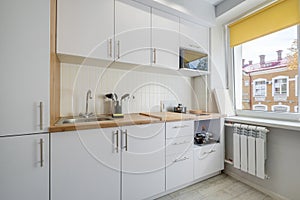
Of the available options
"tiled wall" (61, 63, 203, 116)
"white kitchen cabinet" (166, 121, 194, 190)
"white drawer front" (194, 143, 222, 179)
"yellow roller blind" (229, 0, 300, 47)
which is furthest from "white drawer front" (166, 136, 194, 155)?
"yellow roller blind" (229, 0, 300, 47)

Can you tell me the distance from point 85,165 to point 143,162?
543 millimetres

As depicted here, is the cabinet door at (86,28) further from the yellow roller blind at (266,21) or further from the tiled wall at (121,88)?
the yellow roller blind at (266,21)

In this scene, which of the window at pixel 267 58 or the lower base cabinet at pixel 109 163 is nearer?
the lower base cabinet at pixel 109 163

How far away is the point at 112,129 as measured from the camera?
1.32 m

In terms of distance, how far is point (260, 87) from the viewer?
2.01 metres

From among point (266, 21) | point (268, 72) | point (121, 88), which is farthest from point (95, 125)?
point (266, 21)

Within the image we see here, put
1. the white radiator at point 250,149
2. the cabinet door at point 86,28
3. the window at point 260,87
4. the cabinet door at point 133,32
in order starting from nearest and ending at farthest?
the cabinet door at point 86,28 < the cabinet door at point 133,32 < the white radiator at point 250,149 < the window at point 260,87

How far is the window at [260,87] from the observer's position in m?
1.96

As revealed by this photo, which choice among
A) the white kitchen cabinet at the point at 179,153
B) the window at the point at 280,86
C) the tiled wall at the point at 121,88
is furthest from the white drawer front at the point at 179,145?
the window at the point at 280,86

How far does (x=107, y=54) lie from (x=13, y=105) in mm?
871

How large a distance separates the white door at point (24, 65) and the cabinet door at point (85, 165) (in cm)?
22

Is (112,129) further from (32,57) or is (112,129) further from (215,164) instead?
(215,164)

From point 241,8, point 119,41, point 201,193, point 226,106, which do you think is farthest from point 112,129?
point 241,8

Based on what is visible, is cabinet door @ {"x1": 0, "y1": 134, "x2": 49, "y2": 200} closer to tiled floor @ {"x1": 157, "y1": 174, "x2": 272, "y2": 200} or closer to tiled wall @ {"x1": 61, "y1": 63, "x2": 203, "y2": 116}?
tiled wall @ {"x1": 61, "y1": 63, "x2": 203, "y2": 116}
